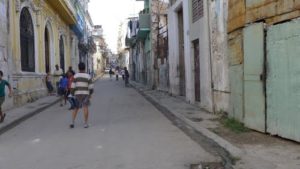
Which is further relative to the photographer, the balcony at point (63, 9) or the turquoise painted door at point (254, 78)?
the balcony at point (63, 9)

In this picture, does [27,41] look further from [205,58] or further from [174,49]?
[205,58]

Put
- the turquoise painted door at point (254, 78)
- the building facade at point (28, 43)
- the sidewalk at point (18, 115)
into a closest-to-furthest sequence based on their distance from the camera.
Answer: the turquoise painted door at point (254, 78), the sidewalk at point (18, 115), the building facade at point (28, 43)

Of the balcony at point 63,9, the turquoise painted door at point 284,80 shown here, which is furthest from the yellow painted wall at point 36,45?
the turquoise painted door at point 284,80

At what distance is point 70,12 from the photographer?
34812mm

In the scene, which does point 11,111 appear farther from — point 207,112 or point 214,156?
point 214,156

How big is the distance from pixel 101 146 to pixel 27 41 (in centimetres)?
1437

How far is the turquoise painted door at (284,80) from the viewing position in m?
8.35

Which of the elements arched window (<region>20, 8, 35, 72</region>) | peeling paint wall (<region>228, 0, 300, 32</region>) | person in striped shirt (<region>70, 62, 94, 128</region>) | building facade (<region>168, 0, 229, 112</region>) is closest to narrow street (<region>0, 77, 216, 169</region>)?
person in striped shirt (<region>70, 62, 94, 128</region>)

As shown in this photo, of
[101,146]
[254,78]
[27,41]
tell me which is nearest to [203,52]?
[254,78]

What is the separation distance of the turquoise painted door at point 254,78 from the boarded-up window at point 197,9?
597 cm

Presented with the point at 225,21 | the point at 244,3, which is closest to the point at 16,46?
the point at 225,21

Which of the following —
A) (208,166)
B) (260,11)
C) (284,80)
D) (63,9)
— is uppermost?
(63,9)

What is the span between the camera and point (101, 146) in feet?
30.7

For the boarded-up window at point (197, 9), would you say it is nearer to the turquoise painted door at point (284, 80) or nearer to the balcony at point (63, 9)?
the turquoise painted door at point (284, 80)
